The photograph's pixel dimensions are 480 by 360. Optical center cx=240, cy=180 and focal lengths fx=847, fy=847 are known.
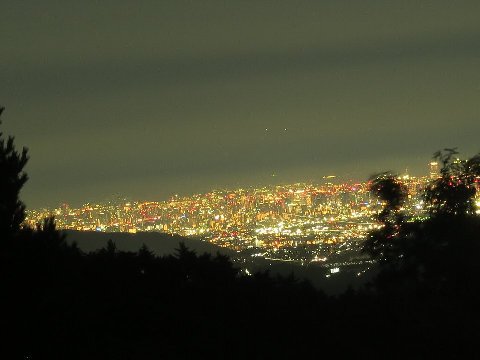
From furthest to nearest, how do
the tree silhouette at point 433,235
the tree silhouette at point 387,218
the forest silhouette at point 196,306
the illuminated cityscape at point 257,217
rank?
1. the illuminated cityscape at point 257,217
2. the tree silhouette at point 387,218
3. the tree silhouette at point 433,235
4. the forest silhouette at point 196,306

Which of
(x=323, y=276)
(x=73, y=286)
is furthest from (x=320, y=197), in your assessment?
(x=73, y=286)

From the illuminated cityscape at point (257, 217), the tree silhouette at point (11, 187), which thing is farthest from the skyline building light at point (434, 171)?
the illuminated cityscape at point (257, 217)

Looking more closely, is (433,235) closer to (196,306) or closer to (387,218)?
(387,218)

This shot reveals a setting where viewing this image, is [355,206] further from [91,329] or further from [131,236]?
[91,329]

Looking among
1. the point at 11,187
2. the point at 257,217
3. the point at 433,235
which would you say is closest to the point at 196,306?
the point at 11,187

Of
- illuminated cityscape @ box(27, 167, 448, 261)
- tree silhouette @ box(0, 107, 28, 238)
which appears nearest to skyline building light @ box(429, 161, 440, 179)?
tree silhouette @ box(0, 107, 28, 238)

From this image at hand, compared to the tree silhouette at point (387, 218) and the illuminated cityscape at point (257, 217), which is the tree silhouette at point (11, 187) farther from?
the illuminated cityscape at point (257, 217)
